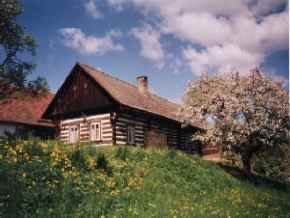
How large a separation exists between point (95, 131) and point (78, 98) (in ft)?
10.8

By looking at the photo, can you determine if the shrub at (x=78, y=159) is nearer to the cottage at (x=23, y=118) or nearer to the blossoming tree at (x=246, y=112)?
the blossoming tree at (x=246, y=112)

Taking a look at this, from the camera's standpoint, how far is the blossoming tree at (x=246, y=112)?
75.2 ft

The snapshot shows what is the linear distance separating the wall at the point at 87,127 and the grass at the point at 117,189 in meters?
8.24

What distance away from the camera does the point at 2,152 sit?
1134cm

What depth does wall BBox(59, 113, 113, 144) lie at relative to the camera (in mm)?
26297

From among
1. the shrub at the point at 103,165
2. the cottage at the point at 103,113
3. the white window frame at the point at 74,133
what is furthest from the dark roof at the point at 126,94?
the shrub at the point at 103,165

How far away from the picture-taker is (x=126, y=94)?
29.3m

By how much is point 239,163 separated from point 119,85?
43.3ft

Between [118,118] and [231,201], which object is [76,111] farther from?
[231,201]

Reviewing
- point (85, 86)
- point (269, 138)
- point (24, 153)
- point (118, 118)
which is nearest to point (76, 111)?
point (85, 86)

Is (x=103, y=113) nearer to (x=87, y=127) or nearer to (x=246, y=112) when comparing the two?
(x=87, y=127)

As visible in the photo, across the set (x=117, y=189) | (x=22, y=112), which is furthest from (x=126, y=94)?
(x=117, y=189)

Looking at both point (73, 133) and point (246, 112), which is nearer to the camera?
point (246, 112)

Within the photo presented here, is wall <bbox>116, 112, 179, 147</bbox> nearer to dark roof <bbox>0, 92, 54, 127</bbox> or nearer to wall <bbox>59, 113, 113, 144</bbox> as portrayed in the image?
wall <bbox>59, 113, 113, 144</bbox>
